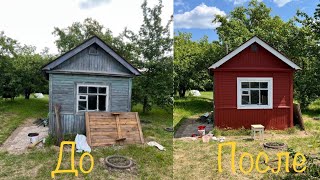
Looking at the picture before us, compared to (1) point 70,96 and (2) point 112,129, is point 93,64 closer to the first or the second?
(1) point 70,96

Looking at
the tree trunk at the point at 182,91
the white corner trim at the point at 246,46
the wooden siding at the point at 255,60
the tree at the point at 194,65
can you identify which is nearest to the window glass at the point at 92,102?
the white corner trim at the point at 246,46

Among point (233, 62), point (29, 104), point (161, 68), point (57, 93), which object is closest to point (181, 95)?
point (161, 68)

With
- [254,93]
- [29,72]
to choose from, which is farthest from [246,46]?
[29,72]

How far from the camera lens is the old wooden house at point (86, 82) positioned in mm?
10969

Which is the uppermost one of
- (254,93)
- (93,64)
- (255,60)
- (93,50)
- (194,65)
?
(194,65)

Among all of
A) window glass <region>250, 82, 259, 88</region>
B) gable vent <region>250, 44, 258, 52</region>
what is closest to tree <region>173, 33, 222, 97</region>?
gable vent <region>250, 44, 258, 52</region>

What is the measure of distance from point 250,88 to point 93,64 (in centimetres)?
624

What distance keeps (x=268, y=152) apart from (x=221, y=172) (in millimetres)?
2271

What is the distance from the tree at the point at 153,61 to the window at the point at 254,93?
7.07m

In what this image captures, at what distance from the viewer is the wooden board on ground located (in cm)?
1019

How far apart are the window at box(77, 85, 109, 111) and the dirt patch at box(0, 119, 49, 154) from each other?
2186mm

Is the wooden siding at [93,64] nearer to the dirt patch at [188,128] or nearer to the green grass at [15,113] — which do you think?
the dirt patch at [188,128]

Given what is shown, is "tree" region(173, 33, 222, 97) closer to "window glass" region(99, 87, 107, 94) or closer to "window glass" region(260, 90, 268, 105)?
"window glass" region(260, 90, 268, 105)

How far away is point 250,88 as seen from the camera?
11914 millimetres
